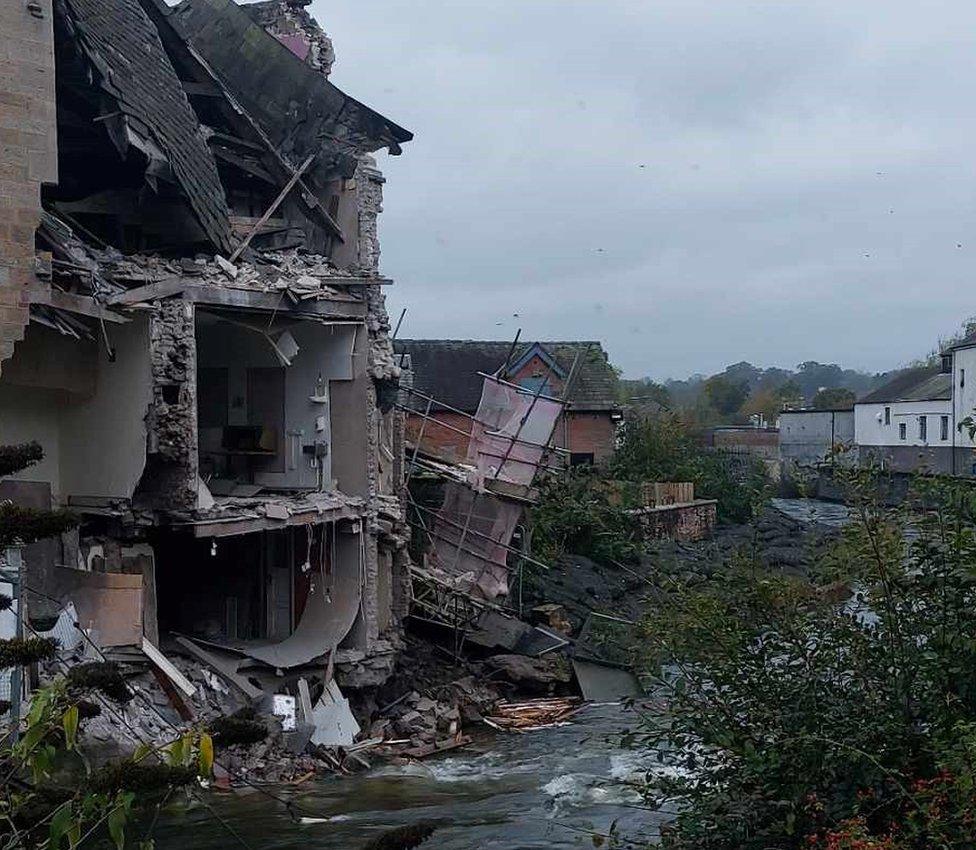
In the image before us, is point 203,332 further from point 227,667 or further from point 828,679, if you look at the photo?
point 828,679

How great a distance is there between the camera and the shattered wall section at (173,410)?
47.8 feet

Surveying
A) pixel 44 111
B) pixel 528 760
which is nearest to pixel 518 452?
pixel 528 760

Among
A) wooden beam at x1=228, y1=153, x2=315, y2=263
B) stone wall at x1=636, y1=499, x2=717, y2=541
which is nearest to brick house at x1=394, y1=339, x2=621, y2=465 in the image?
stone wall at x1=636, y1=499, x2=717, y2=541

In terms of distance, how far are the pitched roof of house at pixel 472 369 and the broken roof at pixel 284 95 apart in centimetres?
2060

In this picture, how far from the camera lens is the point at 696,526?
37344 millimetres

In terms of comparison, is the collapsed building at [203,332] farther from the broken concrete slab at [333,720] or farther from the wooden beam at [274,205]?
the broken concrete slab at [333,720]

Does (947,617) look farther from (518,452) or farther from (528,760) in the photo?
(518,452)

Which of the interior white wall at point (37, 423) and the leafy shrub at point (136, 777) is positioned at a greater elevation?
the interior white wall at point (37, 423)

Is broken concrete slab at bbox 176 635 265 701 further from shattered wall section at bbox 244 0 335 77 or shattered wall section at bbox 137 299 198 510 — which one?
shattered wall section at bbox 244 0 335 77

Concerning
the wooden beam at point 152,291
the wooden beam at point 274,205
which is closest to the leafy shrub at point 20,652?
the wooden beam at point 152,291

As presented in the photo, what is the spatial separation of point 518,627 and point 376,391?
585 centimetres

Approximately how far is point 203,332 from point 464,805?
7895mm

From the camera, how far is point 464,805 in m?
14.1

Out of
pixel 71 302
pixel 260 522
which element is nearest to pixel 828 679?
pixel 71 302
